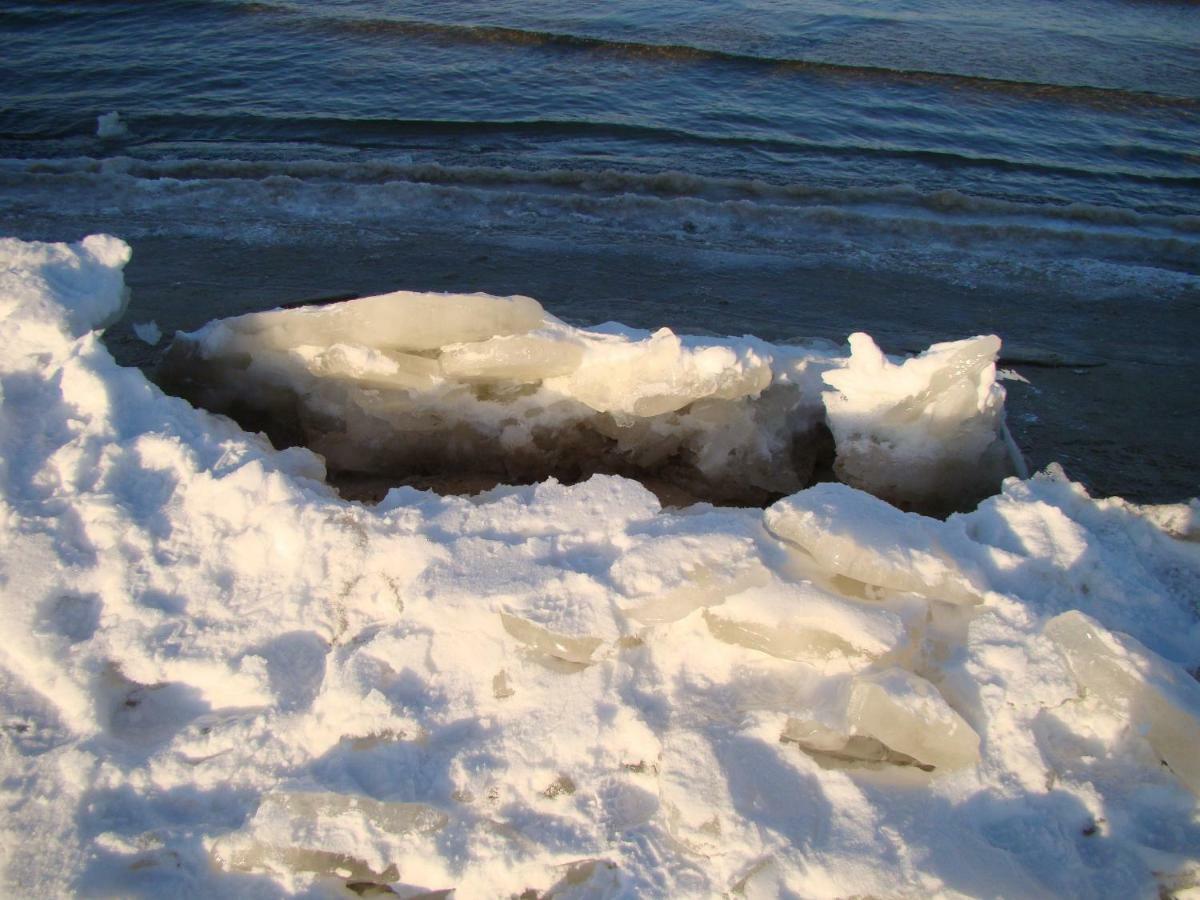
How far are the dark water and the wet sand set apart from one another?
28 millimetres

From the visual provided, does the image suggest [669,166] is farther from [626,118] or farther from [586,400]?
[586,400]

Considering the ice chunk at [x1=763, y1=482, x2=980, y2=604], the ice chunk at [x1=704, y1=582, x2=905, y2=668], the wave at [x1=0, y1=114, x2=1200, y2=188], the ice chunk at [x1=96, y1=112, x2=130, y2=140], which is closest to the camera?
the ice chunk at [x1=704, y1=582, x2=905, y2=668]

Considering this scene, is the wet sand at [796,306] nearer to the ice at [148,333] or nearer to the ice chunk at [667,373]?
the ice at [148,333]

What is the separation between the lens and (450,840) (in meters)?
1.96

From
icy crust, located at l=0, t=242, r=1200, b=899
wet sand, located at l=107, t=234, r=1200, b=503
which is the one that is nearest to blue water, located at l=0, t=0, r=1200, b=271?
wet sand, located at l=107, t=234, r=1200, b=503

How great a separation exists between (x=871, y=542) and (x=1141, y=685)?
2.25 feet

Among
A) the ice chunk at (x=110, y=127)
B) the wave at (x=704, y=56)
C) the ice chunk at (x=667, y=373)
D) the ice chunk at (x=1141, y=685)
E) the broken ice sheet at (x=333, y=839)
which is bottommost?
the broken ice sheet at (x=333, y=839)

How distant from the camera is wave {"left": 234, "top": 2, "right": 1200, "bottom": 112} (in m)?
10.6

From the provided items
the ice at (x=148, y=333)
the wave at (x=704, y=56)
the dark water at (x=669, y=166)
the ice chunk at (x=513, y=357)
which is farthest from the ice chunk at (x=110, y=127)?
the ice chunk at (x=513, y=357)

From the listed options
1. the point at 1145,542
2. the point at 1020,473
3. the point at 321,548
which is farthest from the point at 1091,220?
the point at 321,548

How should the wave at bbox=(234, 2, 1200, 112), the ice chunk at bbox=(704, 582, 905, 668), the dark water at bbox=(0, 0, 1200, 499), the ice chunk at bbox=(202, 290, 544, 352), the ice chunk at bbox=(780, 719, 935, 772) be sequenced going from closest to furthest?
the ice chunk at bbox=(780, 719, 935, 772) < the ice chunk at bbox=(704, 582, 905, 668) < the ice chunk at bbox=(202, 290, 544, 352) < the dark water at bbox=(0, 0, 1200, 499) < the wave at bbox=(234, 2, 1200, 112)

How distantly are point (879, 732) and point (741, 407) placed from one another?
1587 millimetres

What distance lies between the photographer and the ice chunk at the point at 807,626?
218 centimetres

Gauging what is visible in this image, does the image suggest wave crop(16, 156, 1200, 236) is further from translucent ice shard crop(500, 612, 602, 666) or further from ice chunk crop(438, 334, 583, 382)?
translucent ice shard crop(500, 612, 602, 666)
